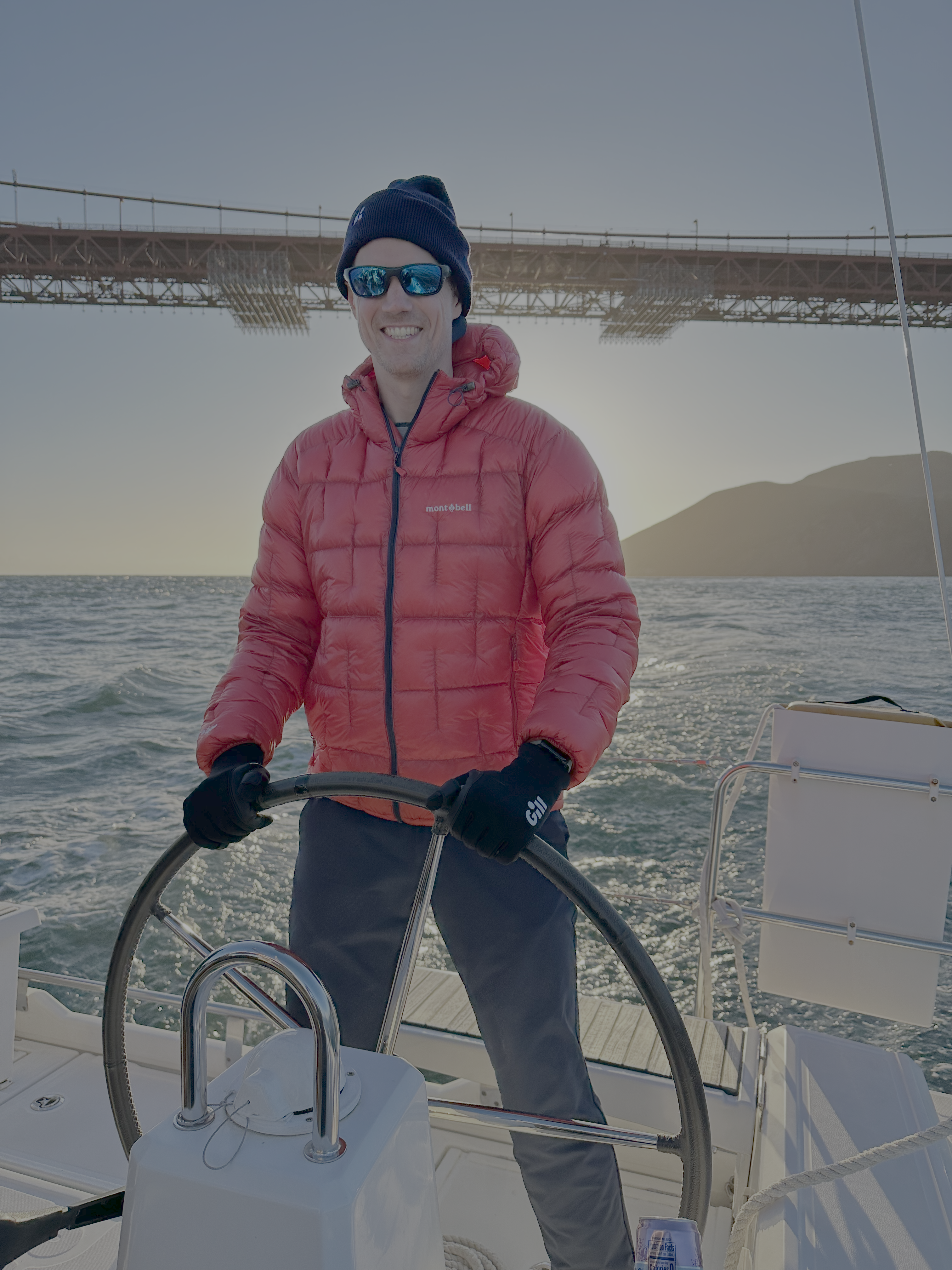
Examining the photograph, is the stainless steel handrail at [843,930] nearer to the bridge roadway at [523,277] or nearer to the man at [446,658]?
the man at [446,658]

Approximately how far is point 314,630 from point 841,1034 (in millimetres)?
2320

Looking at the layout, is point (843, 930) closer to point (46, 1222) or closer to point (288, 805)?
point (46, 1222)

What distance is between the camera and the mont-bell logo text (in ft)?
2.23

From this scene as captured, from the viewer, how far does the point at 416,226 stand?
91 cm

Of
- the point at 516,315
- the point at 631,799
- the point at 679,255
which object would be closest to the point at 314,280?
the point at 516,315

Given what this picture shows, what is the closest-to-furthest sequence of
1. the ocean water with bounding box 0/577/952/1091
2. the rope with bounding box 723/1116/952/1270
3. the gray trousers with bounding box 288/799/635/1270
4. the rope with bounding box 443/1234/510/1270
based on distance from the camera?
the rope with bounding box 723/1116/952/1270, the gray trousers with bounding box 288/799/635/1270, the rope with bounding box 443/1234/510/1270, the ocean water with bounding box 0/577/952/1091

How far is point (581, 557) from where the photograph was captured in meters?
0.86

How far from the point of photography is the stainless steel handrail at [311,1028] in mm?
455

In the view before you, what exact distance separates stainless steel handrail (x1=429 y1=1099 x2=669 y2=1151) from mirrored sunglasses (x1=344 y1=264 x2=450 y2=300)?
769 millimetres

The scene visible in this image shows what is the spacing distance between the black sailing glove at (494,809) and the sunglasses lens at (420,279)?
0.51m

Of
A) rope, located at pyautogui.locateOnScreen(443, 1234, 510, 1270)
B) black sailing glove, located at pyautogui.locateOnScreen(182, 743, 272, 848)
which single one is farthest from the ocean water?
black sailing glove, located at pyautogui.locateOnScreen(182, 743, 272, 848)

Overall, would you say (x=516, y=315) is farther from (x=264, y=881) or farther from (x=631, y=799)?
(x=264, y=881)

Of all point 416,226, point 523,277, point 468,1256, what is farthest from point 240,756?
point 523,277

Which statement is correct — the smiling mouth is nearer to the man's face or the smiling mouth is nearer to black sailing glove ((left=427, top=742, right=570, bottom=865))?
the man's face
